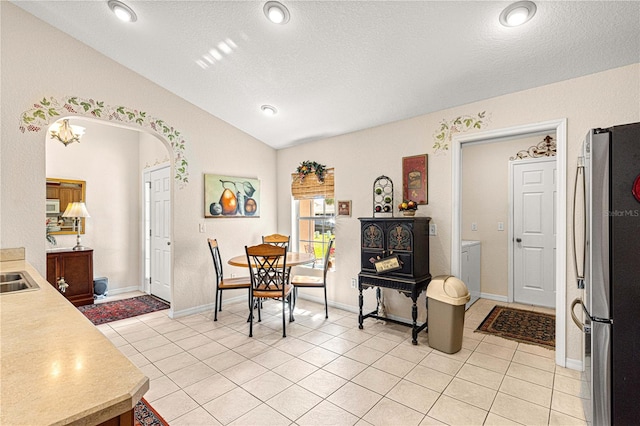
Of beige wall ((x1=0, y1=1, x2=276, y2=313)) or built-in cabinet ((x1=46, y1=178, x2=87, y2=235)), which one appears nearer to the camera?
beige wall ((x1=0, y1=1, x2=276, y2=313))

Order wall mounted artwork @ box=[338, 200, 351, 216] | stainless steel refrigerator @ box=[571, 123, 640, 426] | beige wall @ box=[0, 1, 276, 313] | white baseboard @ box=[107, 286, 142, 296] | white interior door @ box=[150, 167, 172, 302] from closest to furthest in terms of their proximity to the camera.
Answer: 1. stainless steel refrigerator @ box=[571, 123, 640, 426]
2. beige wall @ box=[0, 1, 276, 313]
3. wall mounted artwork @ box=[338, 200, 351, 216]
4. white interior door @ box=[150, 167, 172, 302]
5. white baseboard @ box=[107, 286, 142, 296]

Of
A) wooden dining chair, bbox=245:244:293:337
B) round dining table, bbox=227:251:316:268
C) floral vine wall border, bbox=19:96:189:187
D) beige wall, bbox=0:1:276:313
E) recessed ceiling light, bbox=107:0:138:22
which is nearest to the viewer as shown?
recessed ceiling light, bbox=107:0:138:22

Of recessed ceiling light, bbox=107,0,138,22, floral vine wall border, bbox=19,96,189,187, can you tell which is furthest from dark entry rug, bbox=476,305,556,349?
recessed ceiling light, bbox=107,0,138,22

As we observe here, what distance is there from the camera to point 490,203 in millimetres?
4957

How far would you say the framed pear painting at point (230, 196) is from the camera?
14.3 ft

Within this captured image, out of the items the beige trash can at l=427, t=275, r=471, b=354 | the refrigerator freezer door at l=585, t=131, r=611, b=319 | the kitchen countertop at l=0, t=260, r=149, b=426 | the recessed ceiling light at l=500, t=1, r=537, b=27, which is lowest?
the beige trash can at l=427, t=275, r=471, b=354

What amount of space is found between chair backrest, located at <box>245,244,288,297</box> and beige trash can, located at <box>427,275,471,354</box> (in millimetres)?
1581

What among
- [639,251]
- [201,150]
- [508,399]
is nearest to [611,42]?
[639,251]

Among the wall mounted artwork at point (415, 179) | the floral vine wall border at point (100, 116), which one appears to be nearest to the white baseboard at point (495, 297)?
the wall mounted artwork at point (415, 179)

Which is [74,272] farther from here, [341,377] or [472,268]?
[472,268]

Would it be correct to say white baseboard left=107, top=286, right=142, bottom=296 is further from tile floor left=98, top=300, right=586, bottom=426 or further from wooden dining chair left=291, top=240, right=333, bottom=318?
wooden dining chair left=291, top=240, right=333, bottom=318

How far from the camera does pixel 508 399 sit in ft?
7.39

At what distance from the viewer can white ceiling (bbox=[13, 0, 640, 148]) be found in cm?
214

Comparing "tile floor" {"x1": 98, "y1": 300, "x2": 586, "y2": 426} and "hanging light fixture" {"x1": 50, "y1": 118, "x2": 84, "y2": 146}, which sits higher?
"hanging light fixture" {"x1": 50, "y1": 118, "x2": 84, "y2": 146}
